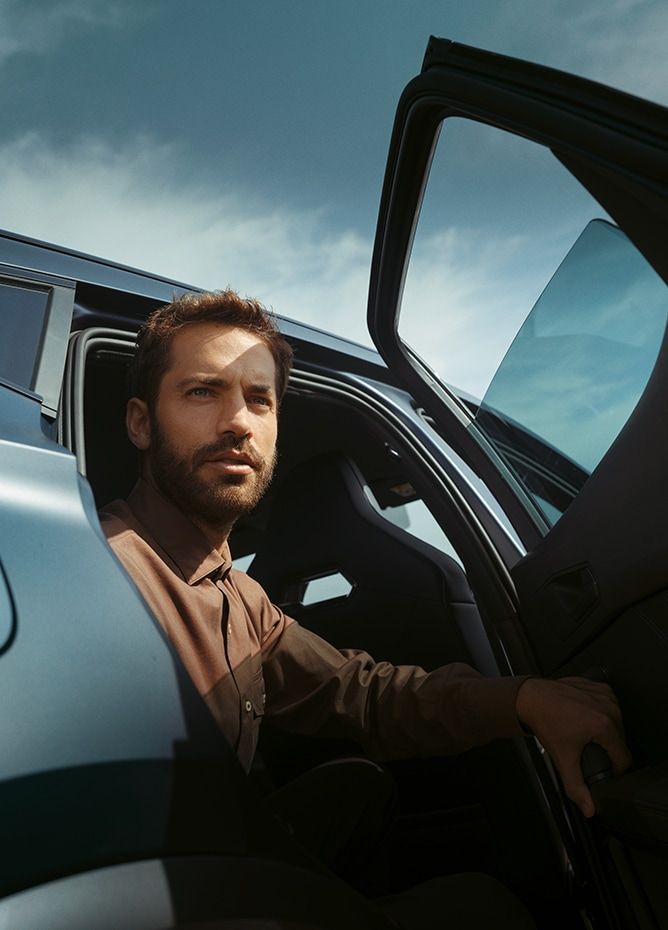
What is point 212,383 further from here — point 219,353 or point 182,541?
point 182,541

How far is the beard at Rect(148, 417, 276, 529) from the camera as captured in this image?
1.74 meters

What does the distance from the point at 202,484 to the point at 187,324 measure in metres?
0.46

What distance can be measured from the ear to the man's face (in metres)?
0.05

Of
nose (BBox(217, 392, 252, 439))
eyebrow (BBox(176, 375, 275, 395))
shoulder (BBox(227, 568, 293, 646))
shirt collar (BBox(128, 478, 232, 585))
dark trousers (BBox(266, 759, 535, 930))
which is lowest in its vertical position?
dark trousers (BBox(266, 759, 535, 930))

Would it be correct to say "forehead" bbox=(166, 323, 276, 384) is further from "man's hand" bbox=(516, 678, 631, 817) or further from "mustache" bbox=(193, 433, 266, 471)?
"man's hand" bbox=(516, 678, 631, 817)

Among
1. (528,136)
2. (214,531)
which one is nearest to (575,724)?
(528,136)

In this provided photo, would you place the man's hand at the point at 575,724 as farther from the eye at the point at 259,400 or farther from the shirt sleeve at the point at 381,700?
the eye at the point at 259,400

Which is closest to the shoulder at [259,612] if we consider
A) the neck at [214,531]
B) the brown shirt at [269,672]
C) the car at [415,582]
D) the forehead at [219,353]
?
the brown shirt at [269,672]

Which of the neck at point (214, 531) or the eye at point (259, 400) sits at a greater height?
the eye at point (259, 400)

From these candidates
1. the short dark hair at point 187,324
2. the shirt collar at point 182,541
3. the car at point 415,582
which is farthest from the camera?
the short dark hair at point 187,324

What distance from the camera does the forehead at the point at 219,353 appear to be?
1.86 meters

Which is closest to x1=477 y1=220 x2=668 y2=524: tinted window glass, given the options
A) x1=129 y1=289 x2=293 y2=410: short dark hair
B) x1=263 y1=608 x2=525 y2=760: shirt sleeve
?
x1=263 y1=608 x2=525 y2=760: shirt sleeve

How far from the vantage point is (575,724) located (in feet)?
3.52

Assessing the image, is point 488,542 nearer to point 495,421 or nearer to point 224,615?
point 495,421
